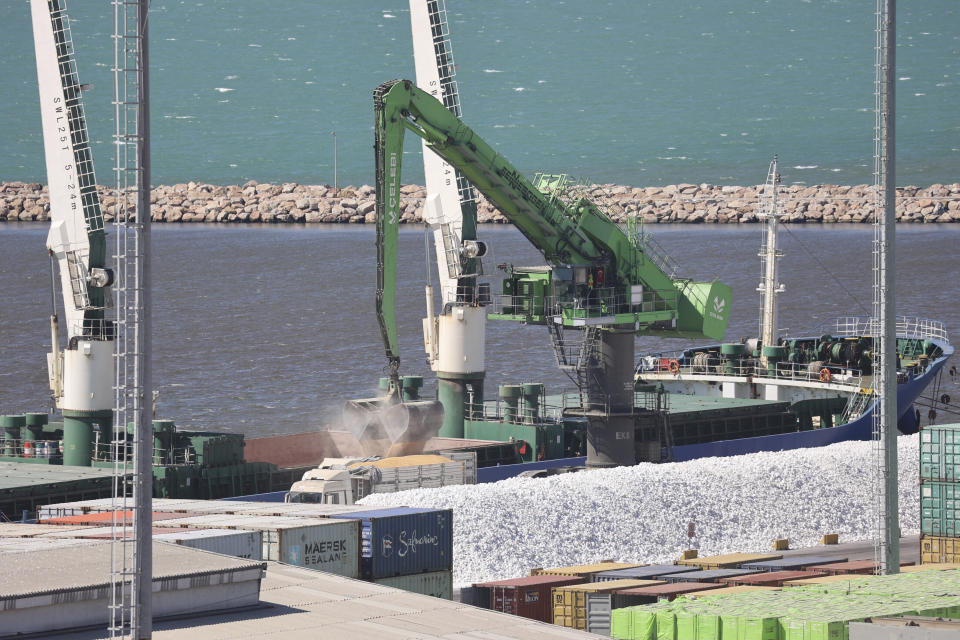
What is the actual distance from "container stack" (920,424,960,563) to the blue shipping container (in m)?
12.5

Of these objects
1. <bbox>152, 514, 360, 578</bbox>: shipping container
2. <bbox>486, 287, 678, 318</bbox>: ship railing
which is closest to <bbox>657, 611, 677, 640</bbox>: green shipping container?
<bbox>152, 514, 360, 578</bbox>: shipping container

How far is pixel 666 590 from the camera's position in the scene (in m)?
29.7

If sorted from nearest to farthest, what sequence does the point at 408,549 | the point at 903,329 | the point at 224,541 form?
1. the point at 224,541
2. the point at 408,549
3. the point at 903,329

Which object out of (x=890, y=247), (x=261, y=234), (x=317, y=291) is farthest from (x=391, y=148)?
(x=261, y=234)

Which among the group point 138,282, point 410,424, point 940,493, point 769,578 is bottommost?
point 769,578

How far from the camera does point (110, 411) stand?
45.5 m

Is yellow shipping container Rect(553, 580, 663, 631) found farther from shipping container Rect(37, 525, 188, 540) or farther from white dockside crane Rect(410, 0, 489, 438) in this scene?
white dockside crane Rect(410, 0, 489, 438)

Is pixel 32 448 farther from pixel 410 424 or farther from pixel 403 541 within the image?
pixel 403 541

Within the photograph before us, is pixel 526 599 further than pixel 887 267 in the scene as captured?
Yes

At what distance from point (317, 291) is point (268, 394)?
50446 millimetres

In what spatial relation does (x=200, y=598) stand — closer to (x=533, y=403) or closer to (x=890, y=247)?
(x=890, y=247)

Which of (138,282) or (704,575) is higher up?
(138,282)

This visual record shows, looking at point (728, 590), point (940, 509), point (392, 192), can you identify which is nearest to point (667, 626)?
point (728, 590)

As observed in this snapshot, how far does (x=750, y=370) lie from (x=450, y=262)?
18.9 m
